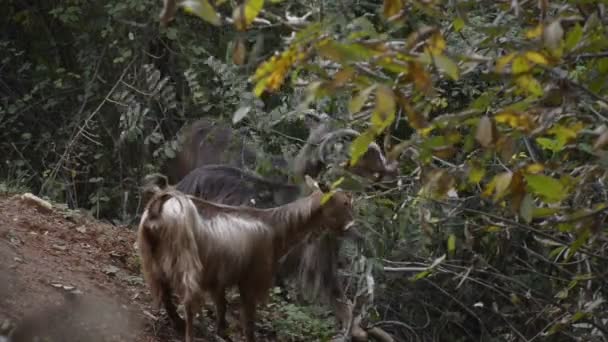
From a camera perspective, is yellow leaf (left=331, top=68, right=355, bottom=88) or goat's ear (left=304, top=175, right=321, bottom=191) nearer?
yellow leaf (left=331, top=68, right=355, bottom=88)

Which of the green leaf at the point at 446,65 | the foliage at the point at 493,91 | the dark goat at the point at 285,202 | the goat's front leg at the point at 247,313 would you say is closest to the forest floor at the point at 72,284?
the goat's front leg at the point at 247,313

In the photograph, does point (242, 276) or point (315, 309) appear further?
point (315, 309)

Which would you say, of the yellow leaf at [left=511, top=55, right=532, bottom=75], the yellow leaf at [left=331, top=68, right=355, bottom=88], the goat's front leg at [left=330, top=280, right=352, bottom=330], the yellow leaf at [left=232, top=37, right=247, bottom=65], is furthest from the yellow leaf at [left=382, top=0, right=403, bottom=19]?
the goat's front leg at [left=330, top=280, right=352, bottom=330]

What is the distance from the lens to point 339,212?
6.98 metres

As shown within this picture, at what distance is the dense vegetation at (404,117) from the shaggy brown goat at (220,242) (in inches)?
16.3

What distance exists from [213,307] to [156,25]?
4.01 metres

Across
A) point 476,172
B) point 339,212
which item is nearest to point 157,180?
point 339,212

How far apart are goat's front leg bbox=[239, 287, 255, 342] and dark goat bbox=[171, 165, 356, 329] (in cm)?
79

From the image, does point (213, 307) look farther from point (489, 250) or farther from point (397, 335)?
point (489, 250)

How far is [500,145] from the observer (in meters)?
3.46

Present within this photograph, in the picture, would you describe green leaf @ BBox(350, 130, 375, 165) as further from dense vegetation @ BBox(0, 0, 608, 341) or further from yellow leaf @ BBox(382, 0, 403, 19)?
yellow leaf @ BBox(382, 0, 403, 19)

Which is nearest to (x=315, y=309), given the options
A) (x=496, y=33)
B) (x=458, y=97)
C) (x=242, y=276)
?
(x=242, y=276)

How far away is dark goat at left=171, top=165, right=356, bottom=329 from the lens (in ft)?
24.6

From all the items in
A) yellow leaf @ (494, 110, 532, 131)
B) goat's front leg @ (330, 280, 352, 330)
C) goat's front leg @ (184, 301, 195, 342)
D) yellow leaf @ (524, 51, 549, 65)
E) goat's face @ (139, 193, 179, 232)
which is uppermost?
yellow leaf @ (524, 51, 549, 65)
